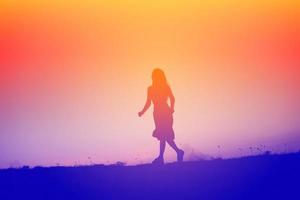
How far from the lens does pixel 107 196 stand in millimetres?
11836

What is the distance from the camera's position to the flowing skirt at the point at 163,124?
15.9 metres

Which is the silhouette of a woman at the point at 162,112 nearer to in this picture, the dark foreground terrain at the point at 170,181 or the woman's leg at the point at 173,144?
the woman's leg at the point at 173,144

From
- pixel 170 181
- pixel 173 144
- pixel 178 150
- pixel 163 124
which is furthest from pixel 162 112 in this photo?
pixel 170 181

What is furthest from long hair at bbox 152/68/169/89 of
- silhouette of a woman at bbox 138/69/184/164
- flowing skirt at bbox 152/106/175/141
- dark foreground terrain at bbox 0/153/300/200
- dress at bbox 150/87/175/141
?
dark foreground terrain at bbox 0/153/300/200

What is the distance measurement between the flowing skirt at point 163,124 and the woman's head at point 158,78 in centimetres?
67

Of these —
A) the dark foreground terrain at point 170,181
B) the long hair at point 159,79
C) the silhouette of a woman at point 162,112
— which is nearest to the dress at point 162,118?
the silhouette of a woman at point 162,112

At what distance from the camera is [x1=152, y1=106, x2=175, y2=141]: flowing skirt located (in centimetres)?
1587

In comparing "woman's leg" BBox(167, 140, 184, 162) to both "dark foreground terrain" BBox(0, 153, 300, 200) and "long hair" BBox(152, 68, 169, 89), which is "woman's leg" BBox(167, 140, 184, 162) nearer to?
"long hair" BBox(152, 68, 169, 89)

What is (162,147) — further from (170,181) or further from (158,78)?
(170,181)

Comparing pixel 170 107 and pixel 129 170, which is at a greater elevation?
pixel 170 107

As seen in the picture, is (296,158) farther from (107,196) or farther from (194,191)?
(107,196)

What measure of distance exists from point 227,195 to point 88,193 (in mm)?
2251

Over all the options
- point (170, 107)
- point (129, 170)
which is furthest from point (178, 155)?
point (129, 170)

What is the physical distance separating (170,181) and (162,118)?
3.63 metres
